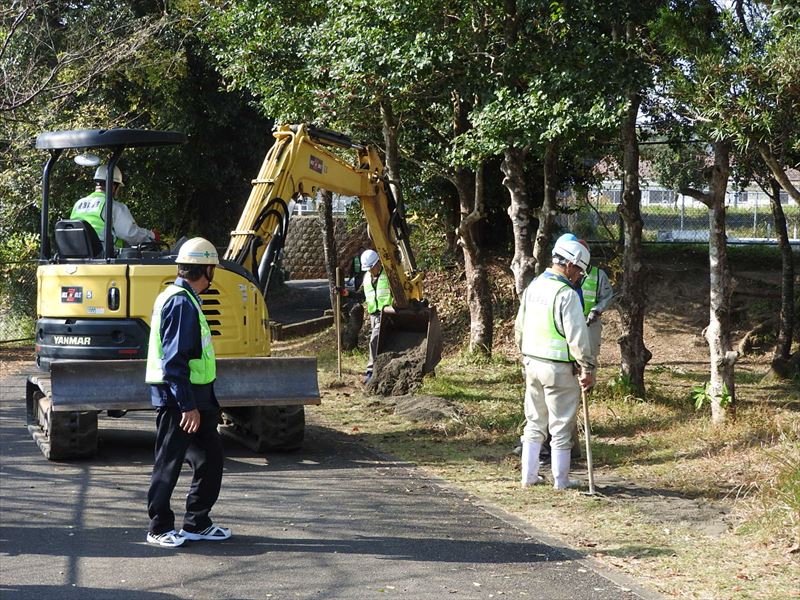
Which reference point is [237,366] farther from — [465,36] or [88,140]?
[465,36]

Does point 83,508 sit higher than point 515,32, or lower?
lower

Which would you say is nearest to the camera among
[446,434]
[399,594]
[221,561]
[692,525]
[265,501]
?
[399,594]

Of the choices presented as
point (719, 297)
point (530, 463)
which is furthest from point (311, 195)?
point (530, 463)

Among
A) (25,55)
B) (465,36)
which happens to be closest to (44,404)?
(465,36)

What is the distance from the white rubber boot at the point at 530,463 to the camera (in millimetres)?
9002

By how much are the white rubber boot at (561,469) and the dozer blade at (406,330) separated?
5618 mm

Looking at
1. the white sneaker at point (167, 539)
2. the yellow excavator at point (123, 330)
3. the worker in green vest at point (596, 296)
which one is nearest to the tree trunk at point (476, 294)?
the worker in green vest at point (596, 296)

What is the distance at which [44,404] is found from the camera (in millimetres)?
10672

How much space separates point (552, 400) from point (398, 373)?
5.70m

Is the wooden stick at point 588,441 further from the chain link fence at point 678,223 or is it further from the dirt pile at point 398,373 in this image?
the chain link fence at point 678,223

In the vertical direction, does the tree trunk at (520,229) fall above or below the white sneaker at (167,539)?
above

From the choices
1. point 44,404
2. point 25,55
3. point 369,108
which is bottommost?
point 44,404

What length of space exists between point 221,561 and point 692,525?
10.9 feet

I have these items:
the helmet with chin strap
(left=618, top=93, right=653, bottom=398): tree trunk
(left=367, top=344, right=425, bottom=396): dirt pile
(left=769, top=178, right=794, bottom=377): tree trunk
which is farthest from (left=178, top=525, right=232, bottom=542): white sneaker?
(left=769, top=178, right=794, bottom=377): tree trunk
